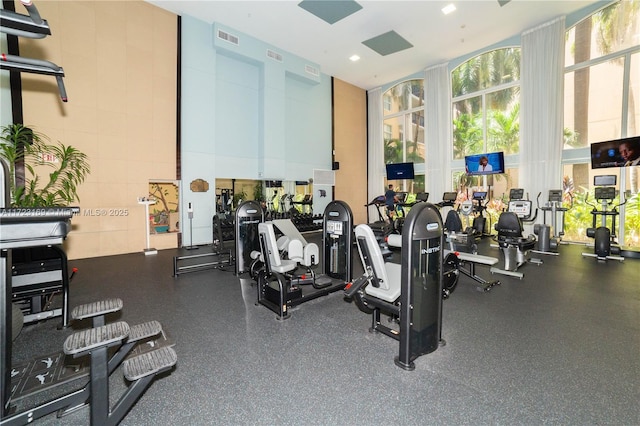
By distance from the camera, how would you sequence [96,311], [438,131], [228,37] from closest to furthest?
[96,311]
[228,37]
[438,131]

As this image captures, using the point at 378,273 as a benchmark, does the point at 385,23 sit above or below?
above

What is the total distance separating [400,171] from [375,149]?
196 cm

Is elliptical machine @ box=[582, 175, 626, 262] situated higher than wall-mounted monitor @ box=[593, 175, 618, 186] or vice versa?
wall-mounted monitor @ box=[593, 175, 618, 186]

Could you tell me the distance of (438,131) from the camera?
973 cm

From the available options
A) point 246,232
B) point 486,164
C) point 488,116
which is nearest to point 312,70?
point 488,116

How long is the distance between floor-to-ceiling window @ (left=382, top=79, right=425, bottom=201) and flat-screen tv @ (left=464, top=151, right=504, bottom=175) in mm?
2232

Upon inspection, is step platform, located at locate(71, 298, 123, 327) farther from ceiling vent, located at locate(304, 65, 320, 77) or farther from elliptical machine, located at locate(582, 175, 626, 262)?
ceiling vent, located at locate(304, 65, 320, 77)

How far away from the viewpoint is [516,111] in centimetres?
833

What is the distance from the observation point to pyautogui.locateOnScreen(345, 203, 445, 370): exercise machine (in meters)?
2.06

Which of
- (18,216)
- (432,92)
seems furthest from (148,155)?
(432,92)

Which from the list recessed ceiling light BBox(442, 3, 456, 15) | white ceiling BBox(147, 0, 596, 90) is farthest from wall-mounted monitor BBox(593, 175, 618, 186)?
recessed ceiling light BBox(442, 3, 456, 15)

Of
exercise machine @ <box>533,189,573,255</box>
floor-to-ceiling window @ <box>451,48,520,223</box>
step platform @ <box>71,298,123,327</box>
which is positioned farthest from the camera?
floor-to-ceiling window @ <box>451,48,520,223</box>

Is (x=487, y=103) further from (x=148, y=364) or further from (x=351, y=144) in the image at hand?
(x=148, y=364)

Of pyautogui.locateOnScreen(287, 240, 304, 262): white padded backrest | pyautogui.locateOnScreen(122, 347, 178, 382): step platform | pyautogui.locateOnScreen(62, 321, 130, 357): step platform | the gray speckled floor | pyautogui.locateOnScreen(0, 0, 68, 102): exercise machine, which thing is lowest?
the gray speckled floor
